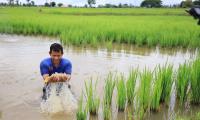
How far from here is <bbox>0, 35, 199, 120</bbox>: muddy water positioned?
14.5 feet

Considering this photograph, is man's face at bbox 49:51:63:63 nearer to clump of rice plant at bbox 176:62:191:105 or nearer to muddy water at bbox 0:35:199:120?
muddy water at bbox 0:35:199:120

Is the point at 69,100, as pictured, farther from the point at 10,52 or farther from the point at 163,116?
the point at 10,52

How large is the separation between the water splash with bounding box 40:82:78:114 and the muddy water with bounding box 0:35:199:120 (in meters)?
0.13

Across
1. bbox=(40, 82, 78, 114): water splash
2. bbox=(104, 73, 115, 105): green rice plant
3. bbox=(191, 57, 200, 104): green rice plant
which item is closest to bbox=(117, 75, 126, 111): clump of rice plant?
bbox=(104, 73, 115, 105): green rice plant

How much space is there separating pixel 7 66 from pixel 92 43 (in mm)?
3679

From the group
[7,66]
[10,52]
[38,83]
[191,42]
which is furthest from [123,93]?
[191,42]

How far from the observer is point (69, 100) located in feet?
14.4

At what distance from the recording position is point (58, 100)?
4316mm

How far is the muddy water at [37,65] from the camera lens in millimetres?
4414

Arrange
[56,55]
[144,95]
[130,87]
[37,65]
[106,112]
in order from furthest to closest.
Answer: [37,65] → [56,55] → [130,87] → [144,95] → [106,112]

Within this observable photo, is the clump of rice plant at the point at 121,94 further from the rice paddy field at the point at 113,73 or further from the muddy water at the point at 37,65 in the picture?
the muddy water at the point at 37,65

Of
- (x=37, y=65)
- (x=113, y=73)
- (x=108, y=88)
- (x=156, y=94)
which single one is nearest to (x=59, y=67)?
(x=108, y=88)

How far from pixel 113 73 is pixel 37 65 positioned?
5.97 feet

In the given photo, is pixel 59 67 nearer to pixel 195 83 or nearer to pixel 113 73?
pixel 195 83
